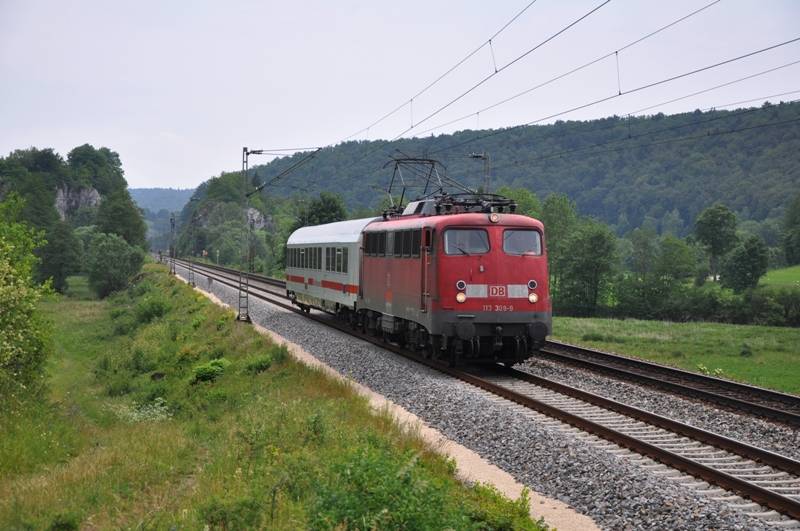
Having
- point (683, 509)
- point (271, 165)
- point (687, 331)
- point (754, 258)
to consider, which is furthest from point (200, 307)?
point (271, 165)

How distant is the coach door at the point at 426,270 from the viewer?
18.1 m

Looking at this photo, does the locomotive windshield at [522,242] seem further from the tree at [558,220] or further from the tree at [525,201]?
the tree at [558,220]

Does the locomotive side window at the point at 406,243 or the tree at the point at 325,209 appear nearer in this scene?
the locomotive side window at the point at 406,243

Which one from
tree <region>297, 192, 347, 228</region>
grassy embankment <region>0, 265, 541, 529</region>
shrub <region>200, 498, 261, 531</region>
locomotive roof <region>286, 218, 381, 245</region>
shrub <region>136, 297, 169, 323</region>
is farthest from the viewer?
tree <region>297, 192, 347, 228</region>

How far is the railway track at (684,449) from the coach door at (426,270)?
230 cm

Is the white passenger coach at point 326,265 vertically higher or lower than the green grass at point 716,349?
higher

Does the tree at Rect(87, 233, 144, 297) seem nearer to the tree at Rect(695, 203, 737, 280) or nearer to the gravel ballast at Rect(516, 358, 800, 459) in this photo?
the tree at Rect(695, 203, 737, 280)

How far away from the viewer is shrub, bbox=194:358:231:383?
23.2 m

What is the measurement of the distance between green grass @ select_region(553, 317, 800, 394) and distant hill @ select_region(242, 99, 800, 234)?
252 ft

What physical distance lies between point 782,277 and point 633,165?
6622cm

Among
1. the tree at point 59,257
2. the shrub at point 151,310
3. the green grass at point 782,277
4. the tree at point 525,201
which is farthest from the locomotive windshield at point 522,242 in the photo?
the tree at point 59,257

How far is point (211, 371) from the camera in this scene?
76.8 ft

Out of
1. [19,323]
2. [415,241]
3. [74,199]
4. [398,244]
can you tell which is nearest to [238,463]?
[415,241]

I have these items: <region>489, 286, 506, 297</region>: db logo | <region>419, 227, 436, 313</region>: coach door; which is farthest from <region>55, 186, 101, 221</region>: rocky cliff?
<region>489, 286, 506, 297</region>: db logo
